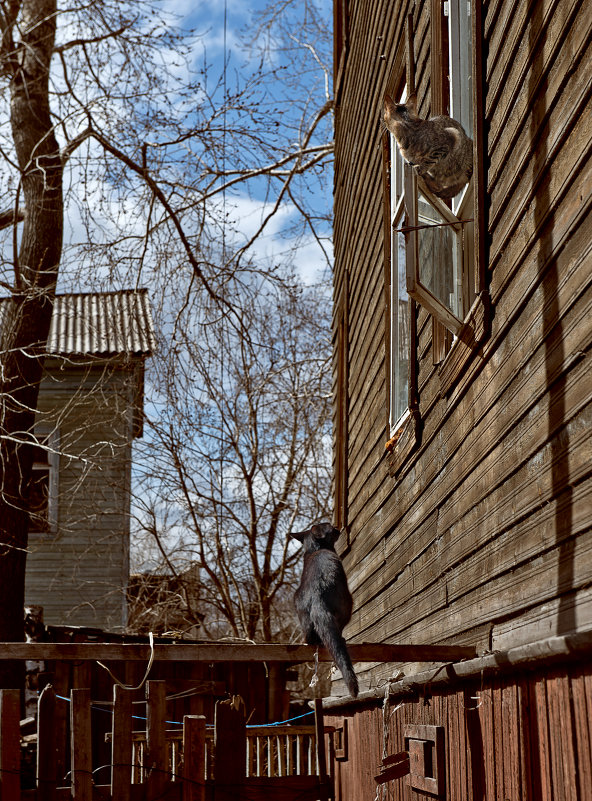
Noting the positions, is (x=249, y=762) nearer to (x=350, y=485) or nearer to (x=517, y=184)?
(x=350, y=485)

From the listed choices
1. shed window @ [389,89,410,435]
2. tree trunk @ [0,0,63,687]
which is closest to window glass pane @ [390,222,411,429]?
shed window @ [389,89,410,435]

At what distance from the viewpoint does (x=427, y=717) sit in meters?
4.26

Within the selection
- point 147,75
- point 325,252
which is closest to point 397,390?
point 147,75

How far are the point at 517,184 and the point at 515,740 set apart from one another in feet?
6.69

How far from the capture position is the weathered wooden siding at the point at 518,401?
289cm

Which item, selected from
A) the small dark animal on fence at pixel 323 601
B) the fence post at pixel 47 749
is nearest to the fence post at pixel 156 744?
the fence post at pixel 47 749

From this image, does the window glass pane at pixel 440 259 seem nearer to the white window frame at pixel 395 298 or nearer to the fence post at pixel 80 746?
the white window frame at pixel 395 298

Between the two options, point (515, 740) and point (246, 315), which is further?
point (246, 315)

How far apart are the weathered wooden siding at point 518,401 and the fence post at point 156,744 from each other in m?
1.47

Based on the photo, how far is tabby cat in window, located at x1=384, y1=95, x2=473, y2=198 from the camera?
14.6 feet

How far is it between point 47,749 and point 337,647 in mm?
1482

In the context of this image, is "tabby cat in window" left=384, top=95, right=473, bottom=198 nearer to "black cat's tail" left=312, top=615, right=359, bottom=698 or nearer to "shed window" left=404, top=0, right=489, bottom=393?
"shed window" left=404, top=0, right=489, bottom=393

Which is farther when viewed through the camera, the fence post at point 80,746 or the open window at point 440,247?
the fence post at point 80,746

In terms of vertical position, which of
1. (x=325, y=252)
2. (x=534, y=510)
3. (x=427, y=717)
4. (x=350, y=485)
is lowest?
(x=427, y=717)
